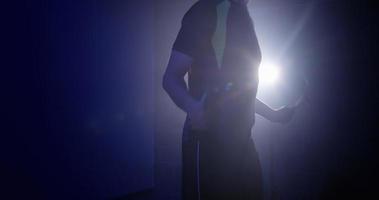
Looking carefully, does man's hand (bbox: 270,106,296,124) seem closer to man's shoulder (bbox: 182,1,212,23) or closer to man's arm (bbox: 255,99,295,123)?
man's arm (bbox: 255,99,295,123)

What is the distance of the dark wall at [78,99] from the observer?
2.02 m

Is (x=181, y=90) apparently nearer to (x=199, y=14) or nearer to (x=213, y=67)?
(x=213, y=67)

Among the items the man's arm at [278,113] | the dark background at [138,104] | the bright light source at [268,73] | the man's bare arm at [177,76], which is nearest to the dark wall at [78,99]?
the dark background at [138,104]

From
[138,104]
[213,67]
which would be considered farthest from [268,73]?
[213,67]

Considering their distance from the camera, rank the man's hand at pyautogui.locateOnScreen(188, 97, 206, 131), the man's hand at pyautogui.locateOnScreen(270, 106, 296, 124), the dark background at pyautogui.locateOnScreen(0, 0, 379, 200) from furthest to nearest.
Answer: the dark background at pyautogui.locateOnScreen(0, 0, 379, 200), the man's hand at pyautogui.locateOnScreen(270, 106, 296, 124), the man's hand at pyautogui.locateOnScreen(188, 97, 206, 131)

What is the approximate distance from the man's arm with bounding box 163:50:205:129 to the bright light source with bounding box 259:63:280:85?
1663 millimetres

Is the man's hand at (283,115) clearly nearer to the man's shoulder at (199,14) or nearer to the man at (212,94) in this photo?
the man at (212,94)

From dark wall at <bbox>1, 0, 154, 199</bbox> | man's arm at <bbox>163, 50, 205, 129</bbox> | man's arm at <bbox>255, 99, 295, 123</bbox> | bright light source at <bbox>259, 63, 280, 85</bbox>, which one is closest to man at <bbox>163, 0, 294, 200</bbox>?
man's arm at <bbox>163, 50, 205, 129</bbox>

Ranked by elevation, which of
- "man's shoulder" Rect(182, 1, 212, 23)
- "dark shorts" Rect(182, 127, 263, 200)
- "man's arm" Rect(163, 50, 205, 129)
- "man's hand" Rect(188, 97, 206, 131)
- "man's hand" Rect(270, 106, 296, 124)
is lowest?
"dark shorts" Rect(182, 127, 263, 200)

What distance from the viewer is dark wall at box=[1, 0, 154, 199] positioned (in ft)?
6.61

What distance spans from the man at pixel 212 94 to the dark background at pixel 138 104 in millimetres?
1048

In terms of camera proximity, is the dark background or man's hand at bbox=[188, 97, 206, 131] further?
the dark background

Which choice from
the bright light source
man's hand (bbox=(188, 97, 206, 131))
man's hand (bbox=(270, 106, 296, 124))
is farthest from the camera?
the bright light source

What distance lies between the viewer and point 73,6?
2438 mm
